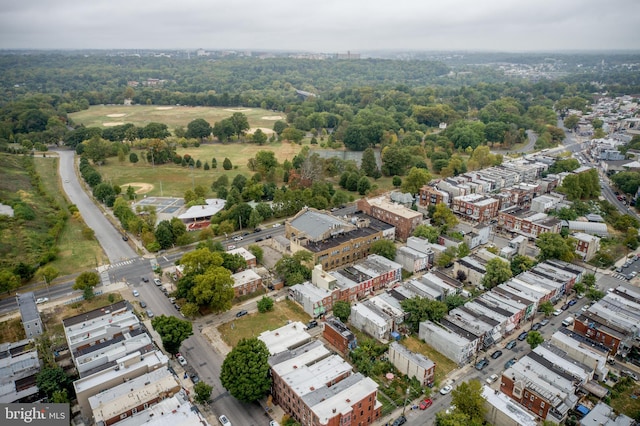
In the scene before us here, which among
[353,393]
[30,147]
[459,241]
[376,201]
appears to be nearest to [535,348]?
[353,393]

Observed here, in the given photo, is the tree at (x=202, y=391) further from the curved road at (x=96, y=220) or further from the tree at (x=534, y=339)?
the curved road at (x=96, y=220)

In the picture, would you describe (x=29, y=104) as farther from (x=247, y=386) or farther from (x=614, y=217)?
(x=614, y=217)

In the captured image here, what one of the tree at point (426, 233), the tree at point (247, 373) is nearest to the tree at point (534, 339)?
the tree at point (426, 233)

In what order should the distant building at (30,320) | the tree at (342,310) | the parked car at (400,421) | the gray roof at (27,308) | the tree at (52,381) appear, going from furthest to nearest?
1. the tree at (342,310)
2. the gray roof at (27,308)
3. the distant building at (30,320)
4. the tree at (52,381)
5. the parked car at (400,421)

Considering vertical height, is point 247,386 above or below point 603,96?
below

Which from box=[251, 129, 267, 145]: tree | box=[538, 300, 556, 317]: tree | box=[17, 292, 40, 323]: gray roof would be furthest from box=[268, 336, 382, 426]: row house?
box=[251, 129, 267, 145]: tree

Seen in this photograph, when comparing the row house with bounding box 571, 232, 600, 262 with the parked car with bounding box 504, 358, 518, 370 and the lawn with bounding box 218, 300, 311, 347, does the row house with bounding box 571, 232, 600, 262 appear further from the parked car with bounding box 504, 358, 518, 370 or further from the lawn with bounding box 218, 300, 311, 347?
the lawn with bounding box 218, 300, 311, 347
